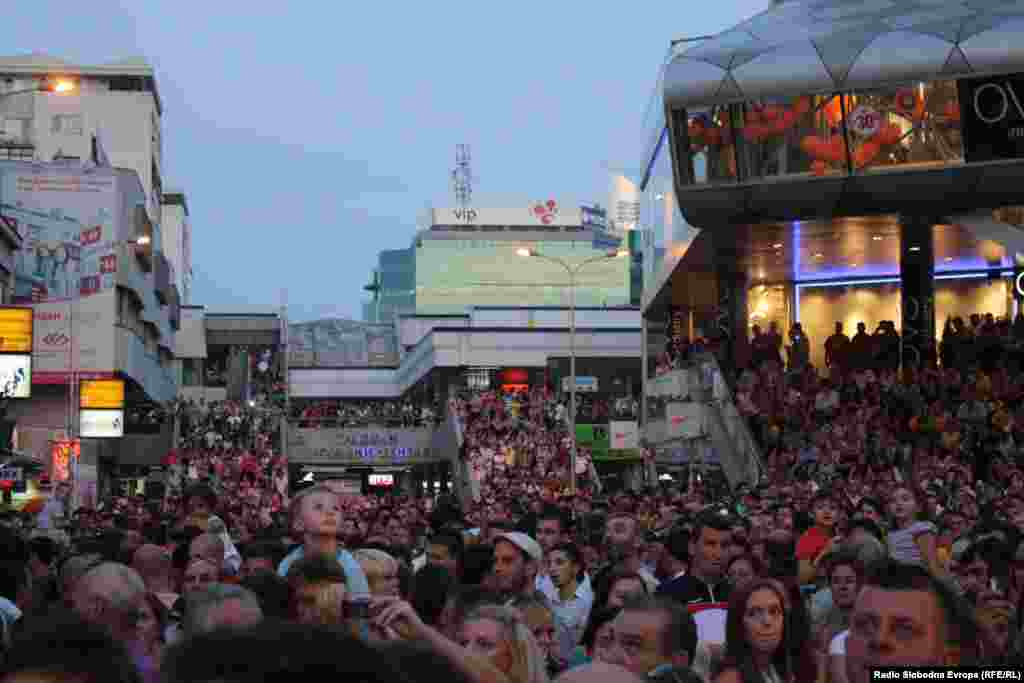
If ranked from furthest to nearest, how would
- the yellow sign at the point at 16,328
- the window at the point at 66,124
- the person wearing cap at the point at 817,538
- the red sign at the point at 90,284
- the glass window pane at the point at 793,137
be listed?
the window at the point at 66,124 → the red sign at the point at 90,284 → the yellow sign at the point at 16,328 → the glass window pane at the point at 793,137 → the person wearing cap at the point at 817,538

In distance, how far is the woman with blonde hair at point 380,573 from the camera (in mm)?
10191

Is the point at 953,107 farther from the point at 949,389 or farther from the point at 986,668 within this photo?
the point at 986,668

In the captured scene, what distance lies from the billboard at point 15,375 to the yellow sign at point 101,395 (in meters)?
15.0

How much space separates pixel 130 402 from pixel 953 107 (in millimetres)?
46612

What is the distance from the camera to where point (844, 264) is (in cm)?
5072

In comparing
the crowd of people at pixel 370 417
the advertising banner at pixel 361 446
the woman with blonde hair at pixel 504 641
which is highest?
the crowd of people at pixel 370 417

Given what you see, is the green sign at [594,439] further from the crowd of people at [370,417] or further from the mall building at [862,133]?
the mall building at [862,133]

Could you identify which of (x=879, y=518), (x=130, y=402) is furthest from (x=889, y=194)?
(x=130, y=402)

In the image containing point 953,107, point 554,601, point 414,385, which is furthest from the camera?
point 414,385

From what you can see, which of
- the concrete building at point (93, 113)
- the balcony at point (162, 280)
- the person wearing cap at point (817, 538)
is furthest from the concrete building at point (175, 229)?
the person wearing cap at point (817, 538)

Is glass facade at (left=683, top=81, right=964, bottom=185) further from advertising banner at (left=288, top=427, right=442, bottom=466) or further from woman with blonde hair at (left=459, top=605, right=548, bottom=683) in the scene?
advertising banner at (left=288, top=427, right=442, bottom=466)

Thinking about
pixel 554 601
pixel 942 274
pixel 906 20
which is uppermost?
pixel 906 20

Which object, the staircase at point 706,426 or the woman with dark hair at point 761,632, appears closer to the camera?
the woman with dark hair at point 761,632

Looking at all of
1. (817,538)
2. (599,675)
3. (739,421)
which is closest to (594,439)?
(739,421)
